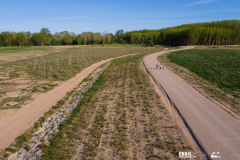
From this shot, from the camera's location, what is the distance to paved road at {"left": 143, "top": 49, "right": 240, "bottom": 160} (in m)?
7.12

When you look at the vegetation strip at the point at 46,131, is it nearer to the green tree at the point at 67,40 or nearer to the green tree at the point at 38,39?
the green tree at the point at 38,39

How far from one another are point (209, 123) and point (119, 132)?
560 centimetres

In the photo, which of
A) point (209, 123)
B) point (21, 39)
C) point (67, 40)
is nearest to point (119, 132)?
point (209, 123)

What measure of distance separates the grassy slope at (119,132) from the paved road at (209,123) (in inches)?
45.4

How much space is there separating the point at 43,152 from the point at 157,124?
690 centimetres

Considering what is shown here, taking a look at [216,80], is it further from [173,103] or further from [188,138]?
[188,138]

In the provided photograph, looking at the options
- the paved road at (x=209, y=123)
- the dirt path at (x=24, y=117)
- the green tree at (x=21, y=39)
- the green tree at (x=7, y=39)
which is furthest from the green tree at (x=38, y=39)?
the paved road at (x=209, y=123)

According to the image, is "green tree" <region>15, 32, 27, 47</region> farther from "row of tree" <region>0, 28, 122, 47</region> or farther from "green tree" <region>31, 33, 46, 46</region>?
"green tree" <region>31, 33, 46, 46</region>

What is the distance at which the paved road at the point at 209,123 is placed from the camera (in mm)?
7124

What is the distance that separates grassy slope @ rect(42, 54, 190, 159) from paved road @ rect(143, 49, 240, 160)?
3.78 feet

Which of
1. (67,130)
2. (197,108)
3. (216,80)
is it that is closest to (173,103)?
(197,108)

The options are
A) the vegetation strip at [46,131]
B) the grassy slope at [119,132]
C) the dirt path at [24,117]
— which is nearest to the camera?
the grassy slope at [119,132]

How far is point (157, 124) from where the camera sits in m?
9.63

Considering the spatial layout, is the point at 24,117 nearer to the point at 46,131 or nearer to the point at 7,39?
the point at 46,131
